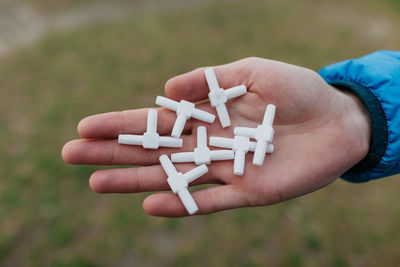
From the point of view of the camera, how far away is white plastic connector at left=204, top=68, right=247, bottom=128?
139 inches

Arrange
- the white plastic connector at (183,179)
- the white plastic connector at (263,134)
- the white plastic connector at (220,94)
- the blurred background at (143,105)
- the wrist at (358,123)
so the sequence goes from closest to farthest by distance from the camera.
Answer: the white plastic connector at (183,179) < the white plastic connector at (263,134) < the wrist at (358,123) < the white plastic connector at (220,94) < the blurred background at (143,105)

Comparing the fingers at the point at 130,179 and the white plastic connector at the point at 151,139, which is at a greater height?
the white plastic connector at the point at 151,139

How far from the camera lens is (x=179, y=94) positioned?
3551 mm

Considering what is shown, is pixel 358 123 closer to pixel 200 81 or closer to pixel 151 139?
pixel 200 81

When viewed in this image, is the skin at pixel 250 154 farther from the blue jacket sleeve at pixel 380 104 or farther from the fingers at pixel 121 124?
the blue jacket sleeve at pixel 380 104

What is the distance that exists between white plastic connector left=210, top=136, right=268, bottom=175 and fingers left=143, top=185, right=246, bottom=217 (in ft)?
0.69

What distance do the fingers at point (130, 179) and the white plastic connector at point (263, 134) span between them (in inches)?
26.9

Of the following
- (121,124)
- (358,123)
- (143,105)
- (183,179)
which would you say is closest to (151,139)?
(121,124)

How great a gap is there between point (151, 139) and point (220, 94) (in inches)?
34.1

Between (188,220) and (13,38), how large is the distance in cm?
600

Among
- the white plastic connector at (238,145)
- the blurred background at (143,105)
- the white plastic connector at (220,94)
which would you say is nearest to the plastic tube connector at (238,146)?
the white plastic connector at (238,145)

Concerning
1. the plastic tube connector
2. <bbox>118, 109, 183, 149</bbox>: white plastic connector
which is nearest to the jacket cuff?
the plastic tube connector

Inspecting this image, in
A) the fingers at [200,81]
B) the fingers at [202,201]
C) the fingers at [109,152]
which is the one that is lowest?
the fingers at [202,201]

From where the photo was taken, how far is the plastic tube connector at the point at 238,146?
10.8 ft
